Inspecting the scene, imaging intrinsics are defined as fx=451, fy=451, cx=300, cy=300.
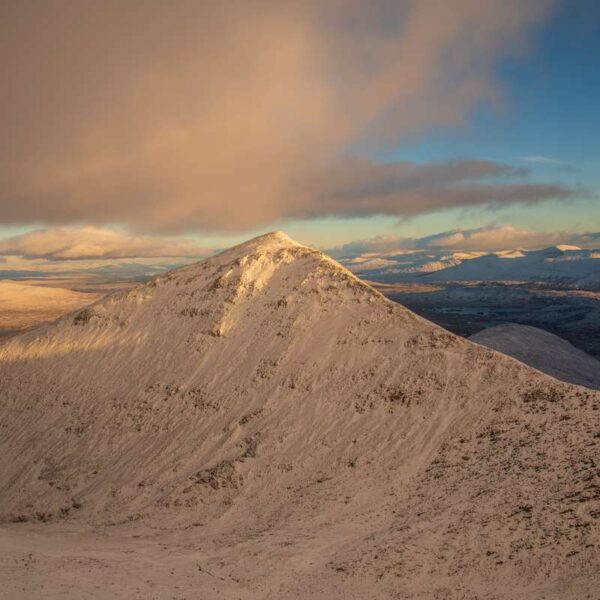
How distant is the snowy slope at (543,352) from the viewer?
61.6 metres

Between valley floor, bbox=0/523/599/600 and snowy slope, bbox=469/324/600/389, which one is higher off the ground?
snowy slope, bbox=469/324/600/389

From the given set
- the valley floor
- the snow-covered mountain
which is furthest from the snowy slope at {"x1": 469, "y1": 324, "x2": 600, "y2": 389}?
the valley floor

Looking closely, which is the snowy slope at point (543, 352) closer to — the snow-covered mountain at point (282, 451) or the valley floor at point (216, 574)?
the snow-covered mountain at point (282, 451)

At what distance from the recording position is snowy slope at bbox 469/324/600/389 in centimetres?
6159

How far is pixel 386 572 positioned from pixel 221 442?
19.0m

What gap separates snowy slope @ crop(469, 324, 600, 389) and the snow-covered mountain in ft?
101

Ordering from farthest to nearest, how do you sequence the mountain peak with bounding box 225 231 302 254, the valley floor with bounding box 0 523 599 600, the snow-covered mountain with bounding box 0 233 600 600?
the mountain peak with bounding box 225 231 302 254 → the snow-covered mountain with bounding box 0 233 600 600 → the valley floor with bounding box 0 523 599 600

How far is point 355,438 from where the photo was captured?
109ft

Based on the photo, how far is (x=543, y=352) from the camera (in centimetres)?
6962

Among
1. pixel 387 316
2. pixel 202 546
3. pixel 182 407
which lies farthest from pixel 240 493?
pixel 387 316

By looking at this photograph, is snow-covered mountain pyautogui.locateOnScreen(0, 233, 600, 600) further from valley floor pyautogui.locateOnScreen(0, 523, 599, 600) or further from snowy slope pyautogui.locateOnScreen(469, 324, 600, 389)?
snowy slope pyautogui.locateOnScreen(469, 324, 600, 389)

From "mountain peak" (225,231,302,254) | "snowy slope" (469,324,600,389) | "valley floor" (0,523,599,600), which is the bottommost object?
"valley floor" (0,523,599,600)

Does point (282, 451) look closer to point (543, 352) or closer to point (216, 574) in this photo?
point (216, 574)

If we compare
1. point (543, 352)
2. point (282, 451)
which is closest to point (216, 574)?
point (282, 451)
